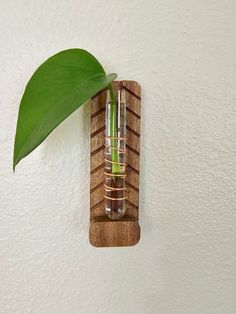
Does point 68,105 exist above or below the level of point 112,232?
above

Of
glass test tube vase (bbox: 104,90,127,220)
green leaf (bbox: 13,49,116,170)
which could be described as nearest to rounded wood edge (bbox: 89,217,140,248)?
glass test tube vase (bbox: 104,90,127,220)

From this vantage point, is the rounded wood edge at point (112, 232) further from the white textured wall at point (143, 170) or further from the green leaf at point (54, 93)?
the green leaf at point (54, 93)

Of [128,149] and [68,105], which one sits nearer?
[68,105]

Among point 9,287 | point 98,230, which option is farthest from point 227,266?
point 9,287

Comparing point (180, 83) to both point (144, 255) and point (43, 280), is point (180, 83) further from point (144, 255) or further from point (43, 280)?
point (43, 280)

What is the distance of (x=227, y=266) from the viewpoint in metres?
0.57

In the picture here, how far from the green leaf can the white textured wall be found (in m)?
0.09

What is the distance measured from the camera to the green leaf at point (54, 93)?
1.22 feet

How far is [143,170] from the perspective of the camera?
534 millimetres

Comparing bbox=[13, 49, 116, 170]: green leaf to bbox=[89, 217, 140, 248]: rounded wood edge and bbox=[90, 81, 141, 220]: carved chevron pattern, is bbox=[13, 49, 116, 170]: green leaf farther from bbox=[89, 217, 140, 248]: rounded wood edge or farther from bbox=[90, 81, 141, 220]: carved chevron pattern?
bbox=[89, 217, 140, 248]: rounded wood edge

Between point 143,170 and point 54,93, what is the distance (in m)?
0.22

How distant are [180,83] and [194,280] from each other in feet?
1.24

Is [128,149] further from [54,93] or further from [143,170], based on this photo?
[54,93]

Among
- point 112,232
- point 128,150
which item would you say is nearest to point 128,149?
point 128,150
